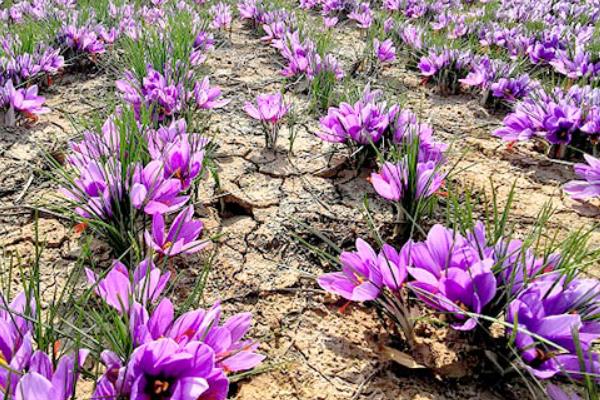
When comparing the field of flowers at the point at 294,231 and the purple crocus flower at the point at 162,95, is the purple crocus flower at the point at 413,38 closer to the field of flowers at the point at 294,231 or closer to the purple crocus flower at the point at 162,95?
the field of flowers at the point at 294,231

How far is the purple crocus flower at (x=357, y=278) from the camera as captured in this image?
1066mm

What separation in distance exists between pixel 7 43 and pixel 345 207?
2.15m

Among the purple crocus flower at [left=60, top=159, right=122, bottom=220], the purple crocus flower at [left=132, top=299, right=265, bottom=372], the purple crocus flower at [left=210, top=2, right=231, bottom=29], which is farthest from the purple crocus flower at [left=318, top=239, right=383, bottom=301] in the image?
the purple crocus flower at [left=210, top=2, right=231, bottom=29]

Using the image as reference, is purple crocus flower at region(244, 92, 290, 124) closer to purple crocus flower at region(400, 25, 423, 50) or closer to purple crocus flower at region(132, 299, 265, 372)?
purple crocus flower at region(132, 299, 265, 372)

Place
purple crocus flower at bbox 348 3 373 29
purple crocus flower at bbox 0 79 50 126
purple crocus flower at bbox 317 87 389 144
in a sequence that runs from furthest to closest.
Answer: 1. purple crocus flower at bbox 348 3 373 29
2. purple crocus flower at bbox 0 79 50 126
3. purple crocus flower at bbox 317 87 389 144

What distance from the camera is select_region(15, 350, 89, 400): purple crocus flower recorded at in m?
0.73

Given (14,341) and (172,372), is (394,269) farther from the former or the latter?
(14,341)

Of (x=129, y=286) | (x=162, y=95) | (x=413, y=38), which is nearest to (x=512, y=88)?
(x=413, y=38)

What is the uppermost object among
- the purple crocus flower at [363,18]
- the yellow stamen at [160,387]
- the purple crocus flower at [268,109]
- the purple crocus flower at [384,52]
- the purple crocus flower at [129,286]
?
the purple crocus flower at [129,286]

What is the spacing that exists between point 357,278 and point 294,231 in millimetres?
486

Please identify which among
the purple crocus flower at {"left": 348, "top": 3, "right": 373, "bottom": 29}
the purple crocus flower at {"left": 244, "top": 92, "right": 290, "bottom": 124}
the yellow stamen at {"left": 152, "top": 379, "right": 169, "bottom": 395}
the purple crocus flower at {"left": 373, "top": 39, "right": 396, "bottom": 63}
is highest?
the yellow stamen at {"left": 152, "top": 379, "right": 169, "bottom": 395}

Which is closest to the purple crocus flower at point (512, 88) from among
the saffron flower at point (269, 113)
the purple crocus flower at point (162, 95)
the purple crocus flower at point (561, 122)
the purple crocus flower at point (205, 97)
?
the purple crocus flower at point (561, 122)

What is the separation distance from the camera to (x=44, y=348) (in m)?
0.86

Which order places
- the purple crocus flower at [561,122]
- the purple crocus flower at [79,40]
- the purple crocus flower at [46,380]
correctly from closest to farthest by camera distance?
the purple crocus flower at [46,380] < the purple crocus flower at [561,122] < the purple crocus flower at [79,40]
